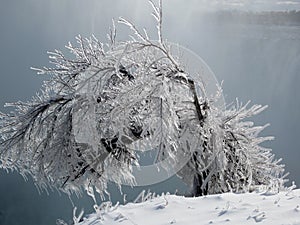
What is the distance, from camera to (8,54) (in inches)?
2608

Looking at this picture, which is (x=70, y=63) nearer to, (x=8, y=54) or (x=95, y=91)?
(x=95, y=91)

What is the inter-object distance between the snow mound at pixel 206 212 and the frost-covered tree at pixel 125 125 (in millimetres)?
3668

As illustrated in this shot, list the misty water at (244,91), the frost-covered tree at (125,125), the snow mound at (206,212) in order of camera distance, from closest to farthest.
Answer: the snow mound at (206,212) → the frost-covered tree at (125,125) → the misty water at (244,91)

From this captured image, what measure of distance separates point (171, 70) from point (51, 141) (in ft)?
12.3

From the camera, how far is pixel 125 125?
1021 cm

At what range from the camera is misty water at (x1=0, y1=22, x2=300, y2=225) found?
28984 millimetres

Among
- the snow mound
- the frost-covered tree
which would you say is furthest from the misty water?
the snow mound

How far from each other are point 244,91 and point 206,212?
1675 inches

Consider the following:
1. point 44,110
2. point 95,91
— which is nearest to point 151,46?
point 95,91

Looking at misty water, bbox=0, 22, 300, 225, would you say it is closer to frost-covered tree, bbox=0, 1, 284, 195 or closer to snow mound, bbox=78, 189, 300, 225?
frost-covered tree, bbox=0, 1, 284, 195

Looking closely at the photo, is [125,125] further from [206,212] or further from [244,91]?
[244,91]

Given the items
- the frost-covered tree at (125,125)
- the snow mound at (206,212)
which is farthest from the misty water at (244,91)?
the snow mound at (206,212)

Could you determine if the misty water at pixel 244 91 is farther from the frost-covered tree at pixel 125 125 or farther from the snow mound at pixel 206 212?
the snow mound at pixel 206 212

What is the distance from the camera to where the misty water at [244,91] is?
28984mm
